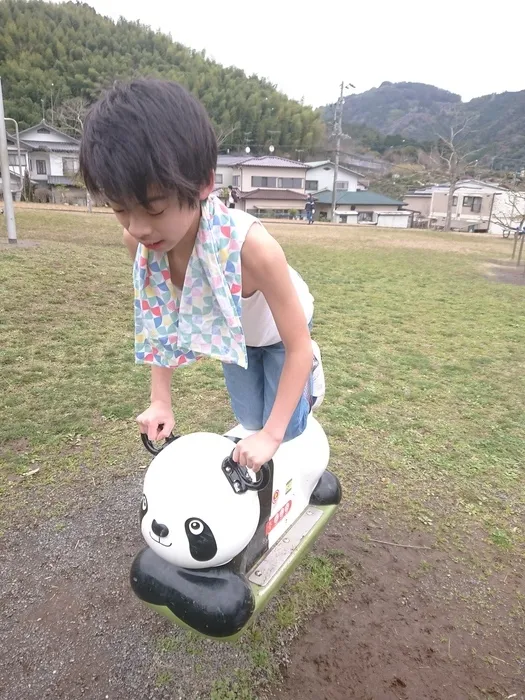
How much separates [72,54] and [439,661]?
55847mm

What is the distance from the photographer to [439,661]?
4.77 ft

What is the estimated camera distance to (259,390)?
156 centimetres

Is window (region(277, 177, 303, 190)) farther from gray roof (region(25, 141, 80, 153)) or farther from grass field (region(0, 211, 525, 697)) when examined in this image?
grass field (region(0, 211, 525, 697))

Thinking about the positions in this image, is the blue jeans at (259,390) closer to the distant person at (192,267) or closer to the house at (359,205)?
the distant person at (192,267)

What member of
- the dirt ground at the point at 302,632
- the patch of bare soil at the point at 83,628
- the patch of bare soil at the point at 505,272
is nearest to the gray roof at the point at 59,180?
the patch of bare soil at the point at 505,272

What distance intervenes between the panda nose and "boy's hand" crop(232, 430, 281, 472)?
231mm

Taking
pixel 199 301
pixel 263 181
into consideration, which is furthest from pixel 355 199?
pixel 199 301

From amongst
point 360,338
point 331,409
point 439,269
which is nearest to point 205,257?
point 331,409

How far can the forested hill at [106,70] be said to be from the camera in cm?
4175

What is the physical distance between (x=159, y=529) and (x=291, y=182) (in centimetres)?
3392

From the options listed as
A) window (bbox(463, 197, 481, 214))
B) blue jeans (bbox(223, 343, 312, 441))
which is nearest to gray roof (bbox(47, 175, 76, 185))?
window (bbox(463, 197, 481, 214))

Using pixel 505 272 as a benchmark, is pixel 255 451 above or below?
above

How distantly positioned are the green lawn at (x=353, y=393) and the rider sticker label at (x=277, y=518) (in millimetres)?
718

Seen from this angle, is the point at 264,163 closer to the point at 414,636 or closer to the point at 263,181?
the point at 263,181
